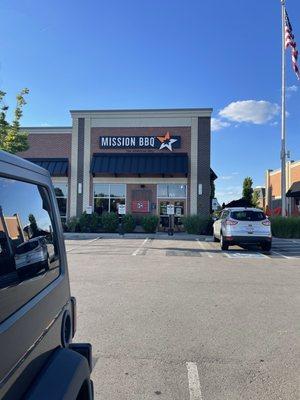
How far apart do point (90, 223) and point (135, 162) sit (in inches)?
204

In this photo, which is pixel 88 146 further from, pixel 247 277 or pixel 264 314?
pixel 264 314

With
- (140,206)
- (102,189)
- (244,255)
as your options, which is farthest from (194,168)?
(244,255)

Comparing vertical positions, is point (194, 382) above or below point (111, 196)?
below

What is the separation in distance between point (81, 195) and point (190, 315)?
80.9 ft

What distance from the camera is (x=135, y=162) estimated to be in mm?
30031

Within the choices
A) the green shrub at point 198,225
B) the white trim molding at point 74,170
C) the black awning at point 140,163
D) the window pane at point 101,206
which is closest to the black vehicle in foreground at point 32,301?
the green shrub at point 198,225

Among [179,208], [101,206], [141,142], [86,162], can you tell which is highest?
[141,142]

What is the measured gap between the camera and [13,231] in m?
1.96

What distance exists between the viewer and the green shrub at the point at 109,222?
27.9 meters

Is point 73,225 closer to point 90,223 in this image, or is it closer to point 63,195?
point 90,223

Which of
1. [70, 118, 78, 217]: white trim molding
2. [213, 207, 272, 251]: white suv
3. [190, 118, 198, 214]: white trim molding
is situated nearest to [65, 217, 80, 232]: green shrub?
[70, 118, 78, 217]: white trim molding

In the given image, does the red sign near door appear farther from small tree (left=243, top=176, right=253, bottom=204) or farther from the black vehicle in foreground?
small tree (left=243, top=176, right=253, bottom=204)

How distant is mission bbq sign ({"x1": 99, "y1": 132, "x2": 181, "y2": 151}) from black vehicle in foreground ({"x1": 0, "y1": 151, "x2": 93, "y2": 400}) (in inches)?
1101

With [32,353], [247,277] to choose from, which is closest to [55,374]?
[32,353]
